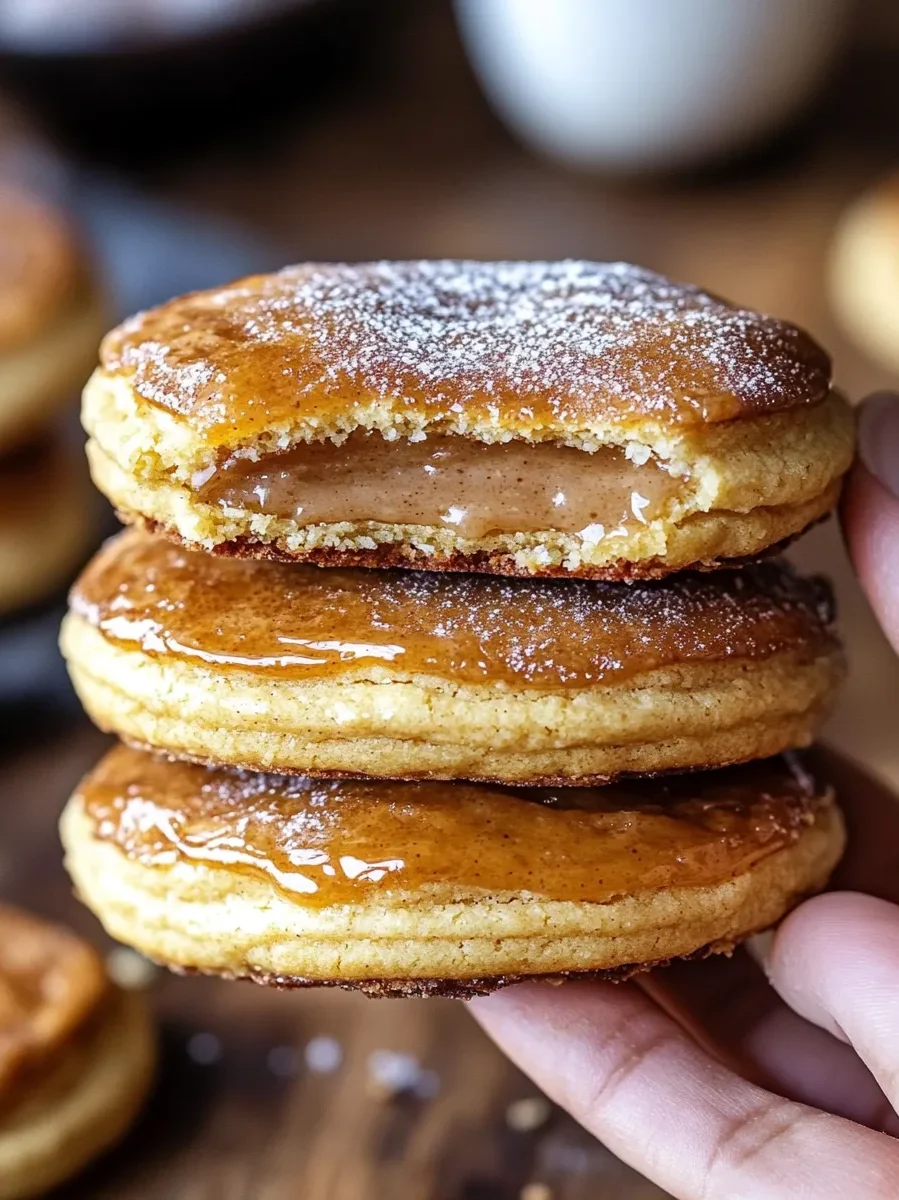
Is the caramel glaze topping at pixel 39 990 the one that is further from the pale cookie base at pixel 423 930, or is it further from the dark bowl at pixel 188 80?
the dark bowl at pixel 188 80

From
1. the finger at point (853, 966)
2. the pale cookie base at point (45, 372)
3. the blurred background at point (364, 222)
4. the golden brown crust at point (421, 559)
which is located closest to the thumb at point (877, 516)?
the golden brown crust at point (421, 559)

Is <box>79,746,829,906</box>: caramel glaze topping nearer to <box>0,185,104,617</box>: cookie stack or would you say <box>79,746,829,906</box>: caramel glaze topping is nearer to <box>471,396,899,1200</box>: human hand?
<box>471,396,899,1200</box>: human hand

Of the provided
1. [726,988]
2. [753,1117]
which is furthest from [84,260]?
[753,1117]

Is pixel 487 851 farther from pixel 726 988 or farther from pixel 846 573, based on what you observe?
pixel 846 573

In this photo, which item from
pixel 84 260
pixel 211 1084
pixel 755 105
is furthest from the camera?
pixel 755 105

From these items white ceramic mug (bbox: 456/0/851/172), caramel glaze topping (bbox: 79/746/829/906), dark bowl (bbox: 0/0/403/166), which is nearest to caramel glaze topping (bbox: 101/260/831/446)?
caramel glaze topping (bbox: 79/746/829/906)

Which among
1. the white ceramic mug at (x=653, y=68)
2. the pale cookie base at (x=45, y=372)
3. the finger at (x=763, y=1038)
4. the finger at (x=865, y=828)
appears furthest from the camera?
the white ceramic mug at (x=653, y=68)
